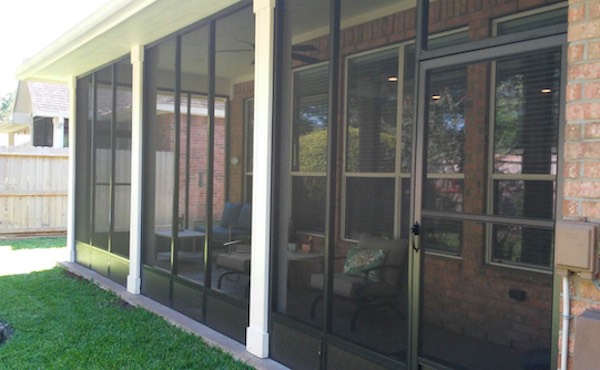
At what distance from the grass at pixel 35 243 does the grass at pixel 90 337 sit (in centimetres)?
413

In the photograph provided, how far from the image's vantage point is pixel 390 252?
421 cm

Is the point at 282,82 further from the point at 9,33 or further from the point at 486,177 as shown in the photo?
the point at 9,33

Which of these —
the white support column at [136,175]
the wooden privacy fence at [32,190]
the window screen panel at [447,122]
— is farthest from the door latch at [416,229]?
the wooden privacy fence at [32,190]

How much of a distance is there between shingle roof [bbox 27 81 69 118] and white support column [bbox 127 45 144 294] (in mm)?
10689

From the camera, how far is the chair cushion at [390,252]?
407 centimetres

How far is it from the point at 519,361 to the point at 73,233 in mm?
6613

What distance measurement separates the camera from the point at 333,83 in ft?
11.4

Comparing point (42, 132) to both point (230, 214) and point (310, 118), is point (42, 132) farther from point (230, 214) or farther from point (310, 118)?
point (310, 118)

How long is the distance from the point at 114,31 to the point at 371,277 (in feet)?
11.4

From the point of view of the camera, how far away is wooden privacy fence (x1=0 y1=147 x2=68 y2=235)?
11.2m

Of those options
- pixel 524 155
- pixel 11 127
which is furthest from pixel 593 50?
pixel 11 127

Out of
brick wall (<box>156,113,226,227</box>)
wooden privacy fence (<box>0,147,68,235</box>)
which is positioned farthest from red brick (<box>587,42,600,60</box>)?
wooden privacy fence (<box>0,147,68,235</box>)

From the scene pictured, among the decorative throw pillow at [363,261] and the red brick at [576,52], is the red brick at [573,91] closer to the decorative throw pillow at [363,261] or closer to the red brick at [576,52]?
the red brick at [576,52]

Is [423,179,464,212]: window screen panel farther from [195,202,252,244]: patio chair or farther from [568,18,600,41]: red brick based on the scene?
[568,18,600,41]: red brick
